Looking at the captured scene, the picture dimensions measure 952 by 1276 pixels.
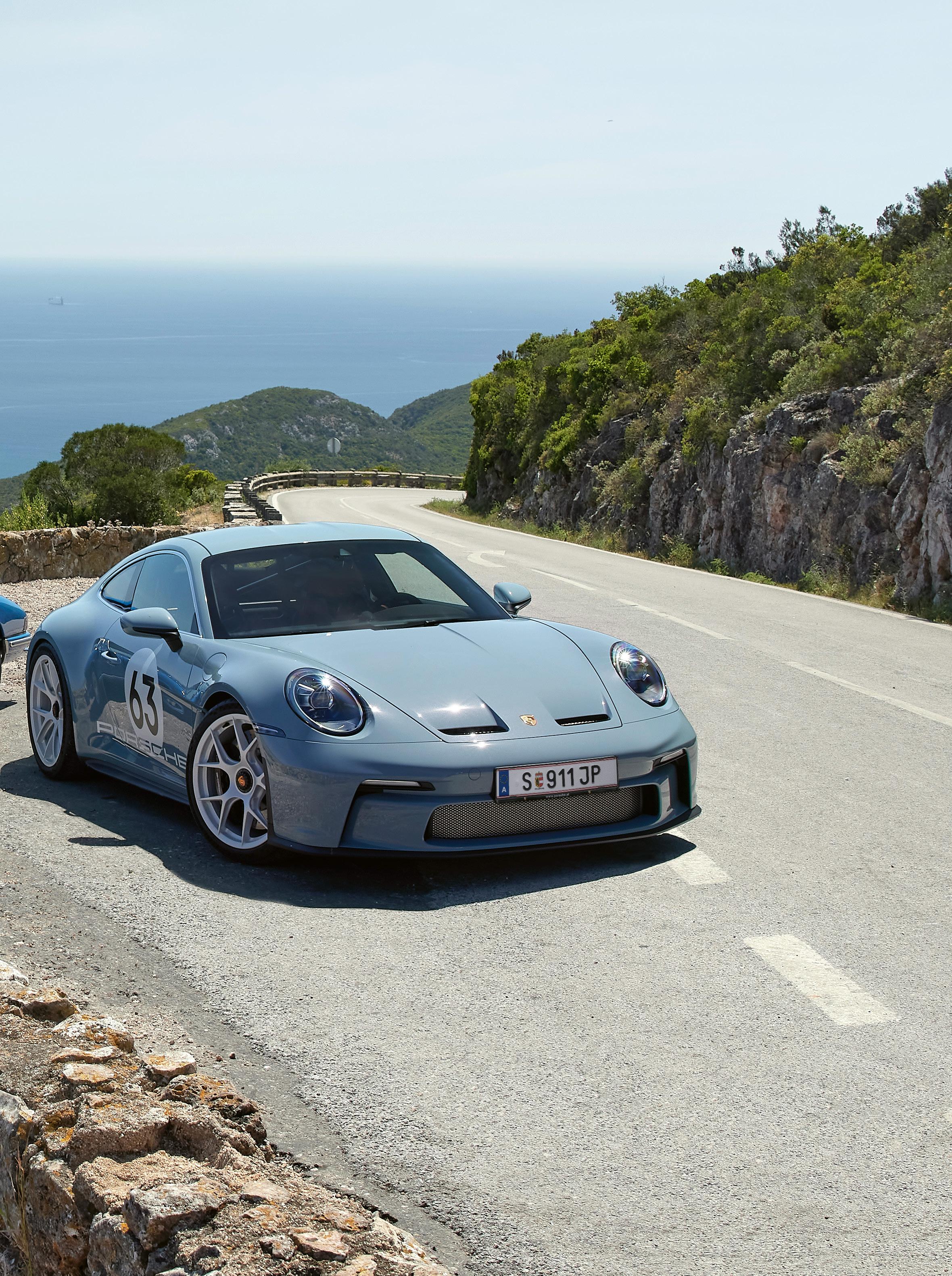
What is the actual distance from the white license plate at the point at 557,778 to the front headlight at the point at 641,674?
603 mm

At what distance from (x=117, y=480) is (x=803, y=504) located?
32.6 metres

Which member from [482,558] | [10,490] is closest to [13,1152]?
[482,558]

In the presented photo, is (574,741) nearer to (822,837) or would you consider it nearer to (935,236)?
(822,837)

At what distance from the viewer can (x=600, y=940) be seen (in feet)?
14.4

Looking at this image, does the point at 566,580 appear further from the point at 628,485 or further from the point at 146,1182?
the point at 146,1182

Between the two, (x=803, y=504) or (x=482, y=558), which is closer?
(x=803, y=504)

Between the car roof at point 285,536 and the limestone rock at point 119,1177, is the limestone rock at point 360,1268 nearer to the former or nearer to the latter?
the limestone rock at point 119,1177

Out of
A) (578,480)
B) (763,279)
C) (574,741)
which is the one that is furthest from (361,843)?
(578,480)

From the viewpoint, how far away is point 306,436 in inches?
7195

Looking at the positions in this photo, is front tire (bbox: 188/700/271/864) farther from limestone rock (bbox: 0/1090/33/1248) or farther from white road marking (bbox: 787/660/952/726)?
white road marking (bbox: 787/660/952/726)

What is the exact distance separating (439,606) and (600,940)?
7.98 feet

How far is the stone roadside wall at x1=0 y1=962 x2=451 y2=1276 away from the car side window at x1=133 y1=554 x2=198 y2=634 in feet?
10.5

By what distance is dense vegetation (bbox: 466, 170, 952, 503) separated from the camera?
63.0 feet

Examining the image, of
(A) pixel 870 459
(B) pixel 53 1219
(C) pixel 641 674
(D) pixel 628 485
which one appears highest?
(A) pixel 870 459
